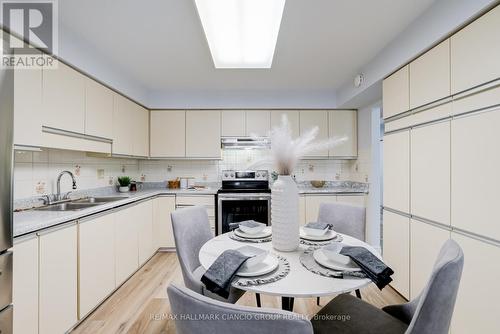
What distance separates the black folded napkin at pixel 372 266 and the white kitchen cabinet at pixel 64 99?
2231 millimetres

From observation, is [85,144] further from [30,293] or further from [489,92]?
Answer: [489,92]

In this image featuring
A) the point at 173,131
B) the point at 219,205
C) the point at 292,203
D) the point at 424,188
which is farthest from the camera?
the point at 173,131

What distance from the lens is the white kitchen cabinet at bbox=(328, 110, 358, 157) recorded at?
3.61 metres

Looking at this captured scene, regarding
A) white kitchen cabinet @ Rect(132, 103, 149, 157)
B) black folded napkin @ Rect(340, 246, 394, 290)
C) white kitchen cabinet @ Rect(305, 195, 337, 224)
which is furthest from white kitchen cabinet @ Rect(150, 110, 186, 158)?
black folded napkin @ Rect(340, 246, 394, 290)

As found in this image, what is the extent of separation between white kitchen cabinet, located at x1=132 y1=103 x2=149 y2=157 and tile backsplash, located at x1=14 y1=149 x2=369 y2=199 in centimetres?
35

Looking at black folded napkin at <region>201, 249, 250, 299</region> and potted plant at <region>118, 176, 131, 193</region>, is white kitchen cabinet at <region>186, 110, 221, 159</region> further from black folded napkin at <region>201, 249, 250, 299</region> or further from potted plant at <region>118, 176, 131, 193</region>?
black folded napkin at <region>201, 249, 250, 299</region>

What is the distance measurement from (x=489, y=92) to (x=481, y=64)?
0.61 ft

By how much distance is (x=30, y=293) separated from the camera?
1.37m

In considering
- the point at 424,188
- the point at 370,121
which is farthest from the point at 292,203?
the point at 370,121

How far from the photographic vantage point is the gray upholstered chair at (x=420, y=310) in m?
0.74

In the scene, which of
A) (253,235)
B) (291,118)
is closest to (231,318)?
(253,235)

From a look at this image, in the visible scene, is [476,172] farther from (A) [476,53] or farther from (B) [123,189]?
(B) [123,189]

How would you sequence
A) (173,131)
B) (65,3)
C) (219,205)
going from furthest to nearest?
1. (173,131)
2. (219,205)
3. (65,3)

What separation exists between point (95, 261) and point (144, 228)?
0.92 meters
